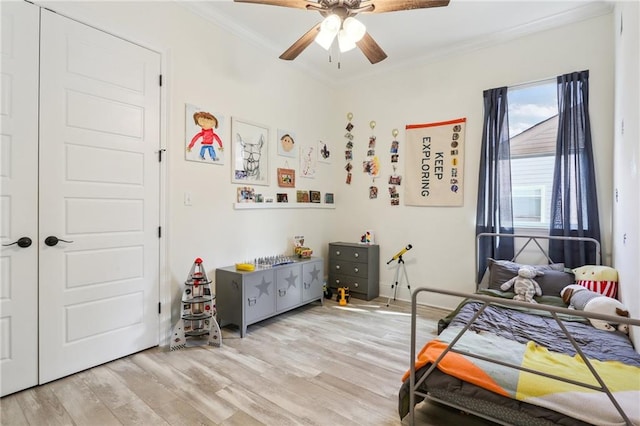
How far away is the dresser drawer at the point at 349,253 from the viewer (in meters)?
4.12

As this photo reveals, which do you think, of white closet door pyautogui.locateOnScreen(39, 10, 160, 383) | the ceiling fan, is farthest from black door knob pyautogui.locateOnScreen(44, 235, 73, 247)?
the ceiling fan

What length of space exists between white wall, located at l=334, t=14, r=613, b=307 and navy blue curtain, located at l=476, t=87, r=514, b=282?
0.13m

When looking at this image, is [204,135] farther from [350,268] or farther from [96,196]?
[350,268]

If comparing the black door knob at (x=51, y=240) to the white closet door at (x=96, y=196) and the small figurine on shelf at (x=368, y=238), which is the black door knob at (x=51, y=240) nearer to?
the white closet door at (x=96, y=196)

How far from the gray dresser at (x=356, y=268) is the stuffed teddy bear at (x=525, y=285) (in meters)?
1.57

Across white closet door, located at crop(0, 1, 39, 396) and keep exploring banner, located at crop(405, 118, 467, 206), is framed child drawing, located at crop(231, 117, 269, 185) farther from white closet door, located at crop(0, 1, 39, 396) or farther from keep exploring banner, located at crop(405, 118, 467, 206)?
keep exploring banner, located at crop(405, 118, 467, 206)


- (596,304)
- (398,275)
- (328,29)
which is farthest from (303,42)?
(398,275)

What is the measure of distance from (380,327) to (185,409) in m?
1.90

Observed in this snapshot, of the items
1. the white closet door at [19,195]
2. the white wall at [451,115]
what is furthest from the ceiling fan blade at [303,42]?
the white wall at [451,115]

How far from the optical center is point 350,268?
422 cm

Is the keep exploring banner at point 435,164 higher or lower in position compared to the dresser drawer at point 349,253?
higher

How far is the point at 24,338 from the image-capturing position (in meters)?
2.04

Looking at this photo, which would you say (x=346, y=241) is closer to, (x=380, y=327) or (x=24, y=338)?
(x=380, y=327)

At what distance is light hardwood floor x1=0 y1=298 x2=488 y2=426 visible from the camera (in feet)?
5.88
